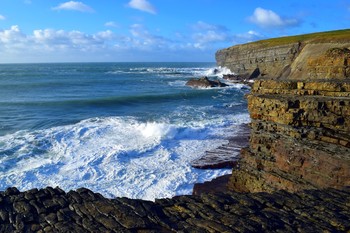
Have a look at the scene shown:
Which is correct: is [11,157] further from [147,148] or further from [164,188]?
[164,188]

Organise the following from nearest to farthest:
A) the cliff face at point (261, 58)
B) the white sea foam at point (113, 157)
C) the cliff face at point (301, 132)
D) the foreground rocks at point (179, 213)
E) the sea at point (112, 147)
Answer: the foreground rocks at point (179, 213)
the cliff face at point (301, 132)
the white sea foam at point (113, 157)
the sea at point (112, 147)
the cliff face at point (261, 58)

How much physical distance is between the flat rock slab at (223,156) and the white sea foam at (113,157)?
1.35ft

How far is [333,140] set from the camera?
28.3ft

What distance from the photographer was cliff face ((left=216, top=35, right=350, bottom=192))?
8578mm

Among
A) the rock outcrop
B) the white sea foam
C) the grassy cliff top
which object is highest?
the grassy cliff top

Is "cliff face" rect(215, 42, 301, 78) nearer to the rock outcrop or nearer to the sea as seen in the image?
the rock outcrop

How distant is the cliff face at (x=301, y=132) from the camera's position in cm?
858

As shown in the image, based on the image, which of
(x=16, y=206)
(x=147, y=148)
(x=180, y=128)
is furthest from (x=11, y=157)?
(x=16, y=206)

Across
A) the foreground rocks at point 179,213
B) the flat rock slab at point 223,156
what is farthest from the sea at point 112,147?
the foreground rocks at point 179,213

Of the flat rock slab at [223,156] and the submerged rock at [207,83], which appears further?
the submerged rock at [207,83]

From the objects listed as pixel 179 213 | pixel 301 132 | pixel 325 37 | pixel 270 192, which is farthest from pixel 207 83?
pixel 179 213

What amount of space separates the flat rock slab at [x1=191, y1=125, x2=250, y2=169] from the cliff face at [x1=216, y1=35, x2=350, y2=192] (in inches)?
138

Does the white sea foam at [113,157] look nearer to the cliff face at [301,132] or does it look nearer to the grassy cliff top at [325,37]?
the cliff face at [301,132]

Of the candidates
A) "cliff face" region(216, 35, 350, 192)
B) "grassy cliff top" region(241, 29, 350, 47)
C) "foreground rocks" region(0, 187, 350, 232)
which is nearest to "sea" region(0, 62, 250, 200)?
"cliff face" region(216, 35, 350, 192)
